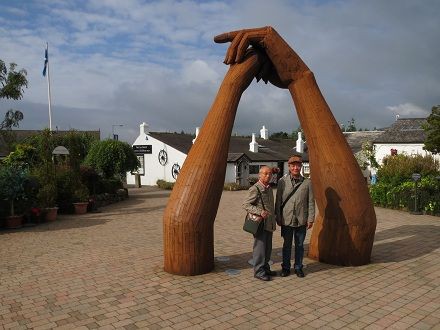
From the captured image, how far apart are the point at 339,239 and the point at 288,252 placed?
3.55ft

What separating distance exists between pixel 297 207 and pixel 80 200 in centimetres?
1072

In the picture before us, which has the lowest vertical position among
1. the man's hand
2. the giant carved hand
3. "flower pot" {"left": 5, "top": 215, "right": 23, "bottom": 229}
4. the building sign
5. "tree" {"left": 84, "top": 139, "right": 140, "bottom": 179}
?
"flower pot" {"left": 5, "top": 215, "right": 23, "bottom": 229}

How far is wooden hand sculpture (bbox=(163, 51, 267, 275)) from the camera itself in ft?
18.8

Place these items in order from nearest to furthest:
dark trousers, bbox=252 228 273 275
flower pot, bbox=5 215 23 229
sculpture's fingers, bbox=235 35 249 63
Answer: dark trousers, bbox=252 228 273 275 < sculpture's fingers, bbox=235 35 249 63 < flower pot, bbox=5 215 23 229

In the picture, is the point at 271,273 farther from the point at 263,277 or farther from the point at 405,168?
the point at 405,168

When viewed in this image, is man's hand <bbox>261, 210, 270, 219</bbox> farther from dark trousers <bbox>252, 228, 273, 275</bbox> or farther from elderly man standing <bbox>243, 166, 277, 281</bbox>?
dark trousers <bbox>252, 228, 273, 275</bbox>

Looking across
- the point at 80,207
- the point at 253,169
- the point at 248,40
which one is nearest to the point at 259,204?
the point at 248,40

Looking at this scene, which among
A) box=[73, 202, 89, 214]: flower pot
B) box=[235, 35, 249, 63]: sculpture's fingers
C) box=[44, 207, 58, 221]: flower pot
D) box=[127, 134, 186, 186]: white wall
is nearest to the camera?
box=[235, 35, 249, 63]: sculpture's fingers

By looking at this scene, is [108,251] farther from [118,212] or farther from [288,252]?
[118,212]

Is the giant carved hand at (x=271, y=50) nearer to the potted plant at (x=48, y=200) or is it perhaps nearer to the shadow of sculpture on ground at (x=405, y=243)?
the shadow of sculpture on ground at (x=405, y=243)

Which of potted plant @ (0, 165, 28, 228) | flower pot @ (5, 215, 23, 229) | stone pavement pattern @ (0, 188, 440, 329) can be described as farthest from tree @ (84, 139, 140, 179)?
stone pavement pattern @ (0, 188, 440, 329)

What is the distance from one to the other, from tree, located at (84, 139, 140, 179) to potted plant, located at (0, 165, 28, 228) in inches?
408

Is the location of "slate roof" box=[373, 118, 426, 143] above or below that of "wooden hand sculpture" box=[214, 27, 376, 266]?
above

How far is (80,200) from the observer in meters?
14.2
